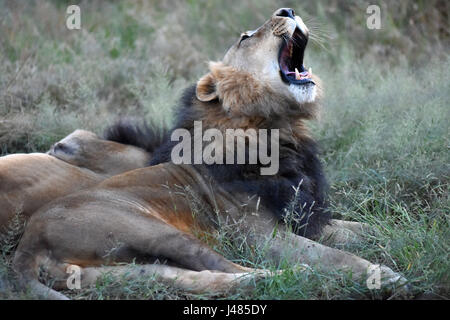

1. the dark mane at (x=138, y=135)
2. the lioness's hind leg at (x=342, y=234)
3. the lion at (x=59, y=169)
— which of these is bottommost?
the lioness's hind leg at (x=342, y=234)

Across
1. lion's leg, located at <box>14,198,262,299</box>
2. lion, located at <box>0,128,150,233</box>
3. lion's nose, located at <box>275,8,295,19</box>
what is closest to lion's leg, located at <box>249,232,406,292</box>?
lion's leg, located at <box>14,198,262,299</box>

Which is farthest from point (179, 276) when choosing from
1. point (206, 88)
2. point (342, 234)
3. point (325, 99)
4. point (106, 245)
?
point (325, 99)

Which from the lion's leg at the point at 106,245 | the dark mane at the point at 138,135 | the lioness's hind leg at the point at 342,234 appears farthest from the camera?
the dark mane at the point at 138,135

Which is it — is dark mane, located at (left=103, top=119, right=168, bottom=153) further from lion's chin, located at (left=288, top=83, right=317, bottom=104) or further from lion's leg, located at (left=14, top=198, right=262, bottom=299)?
lion's leg, located at (left=14, top=198, right=262, bottom=299)

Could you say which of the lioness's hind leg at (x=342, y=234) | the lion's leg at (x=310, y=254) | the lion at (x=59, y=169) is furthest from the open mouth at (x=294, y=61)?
the lion at (x=59, y=169)

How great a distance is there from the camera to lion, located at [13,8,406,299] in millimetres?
3818

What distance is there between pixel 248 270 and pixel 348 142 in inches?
102

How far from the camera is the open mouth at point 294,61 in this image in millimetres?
4758

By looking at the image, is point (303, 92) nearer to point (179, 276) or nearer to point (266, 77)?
point (266, 77)

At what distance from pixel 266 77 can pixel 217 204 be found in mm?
985

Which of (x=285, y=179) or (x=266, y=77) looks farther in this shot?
(x=266, y=77)

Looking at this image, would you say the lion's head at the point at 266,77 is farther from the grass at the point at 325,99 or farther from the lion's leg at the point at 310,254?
the lion's leg at the point at 310,254

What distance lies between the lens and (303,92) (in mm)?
4711

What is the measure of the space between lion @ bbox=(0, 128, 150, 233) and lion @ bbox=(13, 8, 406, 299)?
1.48 ft
